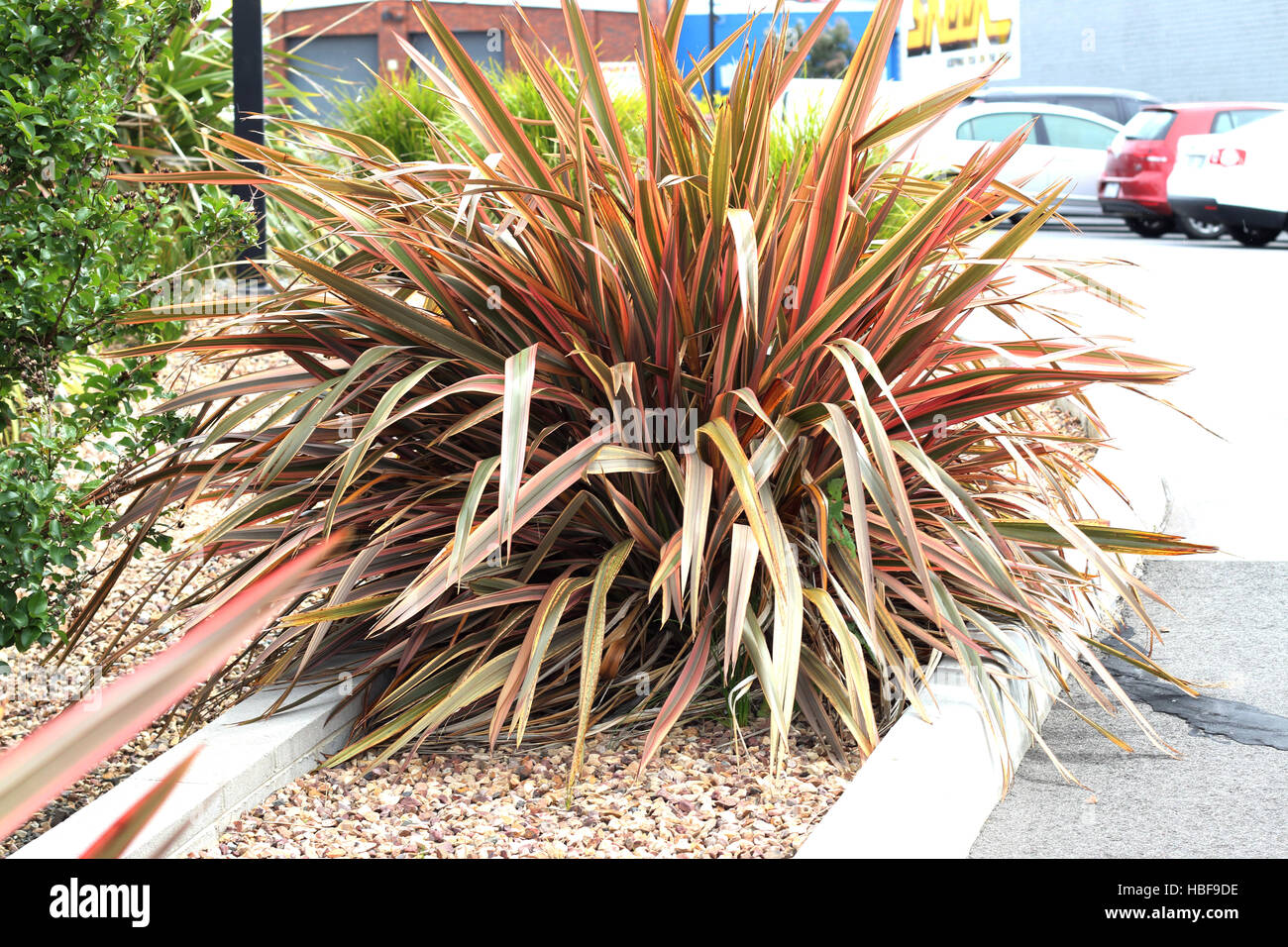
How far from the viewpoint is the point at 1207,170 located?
15828 millimetres

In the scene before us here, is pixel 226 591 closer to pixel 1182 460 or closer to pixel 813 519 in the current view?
pixel 813 519

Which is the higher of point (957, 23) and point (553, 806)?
point (957, 23)

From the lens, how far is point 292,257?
2.86 metres

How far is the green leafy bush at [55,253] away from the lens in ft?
8.93

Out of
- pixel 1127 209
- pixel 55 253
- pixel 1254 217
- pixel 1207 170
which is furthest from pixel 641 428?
pixel 1127 209

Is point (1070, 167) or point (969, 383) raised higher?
point (1070, 167)

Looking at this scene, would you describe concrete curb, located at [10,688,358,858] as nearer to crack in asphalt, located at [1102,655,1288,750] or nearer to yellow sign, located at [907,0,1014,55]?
crack in asphalt, located at [1102,655,1288,750]

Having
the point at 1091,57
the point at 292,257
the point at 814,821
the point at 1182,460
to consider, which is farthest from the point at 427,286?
the point at 1091,57

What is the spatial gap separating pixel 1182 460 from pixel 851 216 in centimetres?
378

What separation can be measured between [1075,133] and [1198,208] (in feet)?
13.2

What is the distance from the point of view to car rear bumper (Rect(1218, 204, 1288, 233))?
602 inches

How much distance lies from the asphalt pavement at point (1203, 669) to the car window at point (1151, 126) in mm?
9125

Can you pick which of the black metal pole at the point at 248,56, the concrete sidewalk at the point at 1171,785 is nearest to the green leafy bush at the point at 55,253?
the concrete sidewalk at the point at 1171,785

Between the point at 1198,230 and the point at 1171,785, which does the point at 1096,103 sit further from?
the point at 1171,785
